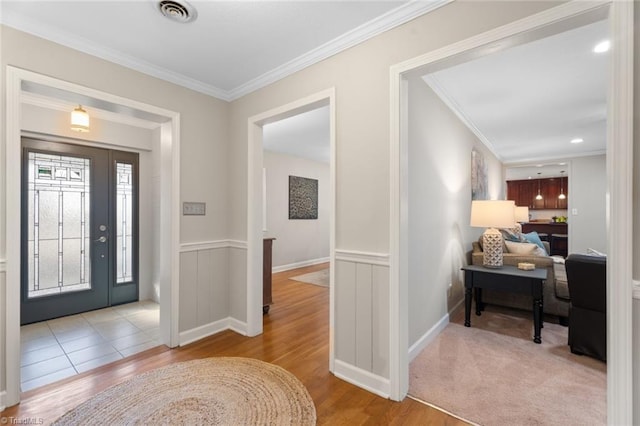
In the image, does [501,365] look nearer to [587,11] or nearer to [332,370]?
[332,370]

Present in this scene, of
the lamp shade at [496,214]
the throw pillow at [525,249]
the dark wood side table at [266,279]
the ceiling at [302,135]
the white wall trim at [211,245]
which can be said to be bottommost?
the dark wood side table at [266,279]

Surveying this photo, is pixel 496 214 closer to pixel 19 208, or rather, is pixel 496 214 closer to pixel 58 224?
pixel 19 208

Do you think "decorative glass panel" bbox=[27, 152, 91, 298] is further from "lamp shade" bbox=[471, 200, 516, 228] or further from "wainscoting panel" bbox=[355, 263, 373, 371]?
"lamp shade" bbox=[471, 200, 516, 228]

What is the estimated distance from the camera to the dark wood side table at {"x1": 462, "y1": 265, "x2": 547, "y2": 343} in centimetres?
271

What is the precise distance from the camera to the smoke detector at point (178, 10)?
174 cm

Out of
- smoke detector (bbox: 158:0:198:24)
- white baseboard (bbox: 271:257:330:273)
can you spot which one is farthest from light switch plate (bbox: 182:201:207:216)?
white baseboard (bbox: 271:257:330:273)

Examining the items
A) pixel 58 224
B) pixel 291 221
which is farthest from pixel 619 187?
pixel 291 221

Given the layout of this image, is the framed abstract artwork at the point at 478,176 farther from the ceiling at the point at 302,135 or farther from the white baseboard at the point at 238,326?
the white baseboard at the point at 238,326

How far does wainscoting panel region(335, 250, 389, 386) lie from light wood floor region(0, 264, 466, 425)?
178 mm

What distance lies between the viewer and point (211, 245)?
2.97 metres

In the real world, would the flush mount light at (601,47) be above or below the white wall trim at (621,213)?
above

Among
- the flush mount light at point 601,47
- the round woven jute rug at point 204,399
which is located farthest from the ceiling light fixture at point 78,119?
the flush mount light at point 601,47

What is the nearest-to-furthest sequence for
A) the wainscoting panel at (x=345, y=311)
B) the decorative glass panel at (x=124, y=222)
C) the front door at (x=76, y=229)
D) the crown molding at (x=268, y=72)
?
the crown molding at (x=268, y=72)
the wainscoting panel at (x=345, y=311)
the front door at (x=76, y=229)
the decorative glass panel at (x=124, y=222)

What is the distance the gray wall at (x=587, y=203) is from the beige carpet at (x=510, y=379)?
15.2 ft
